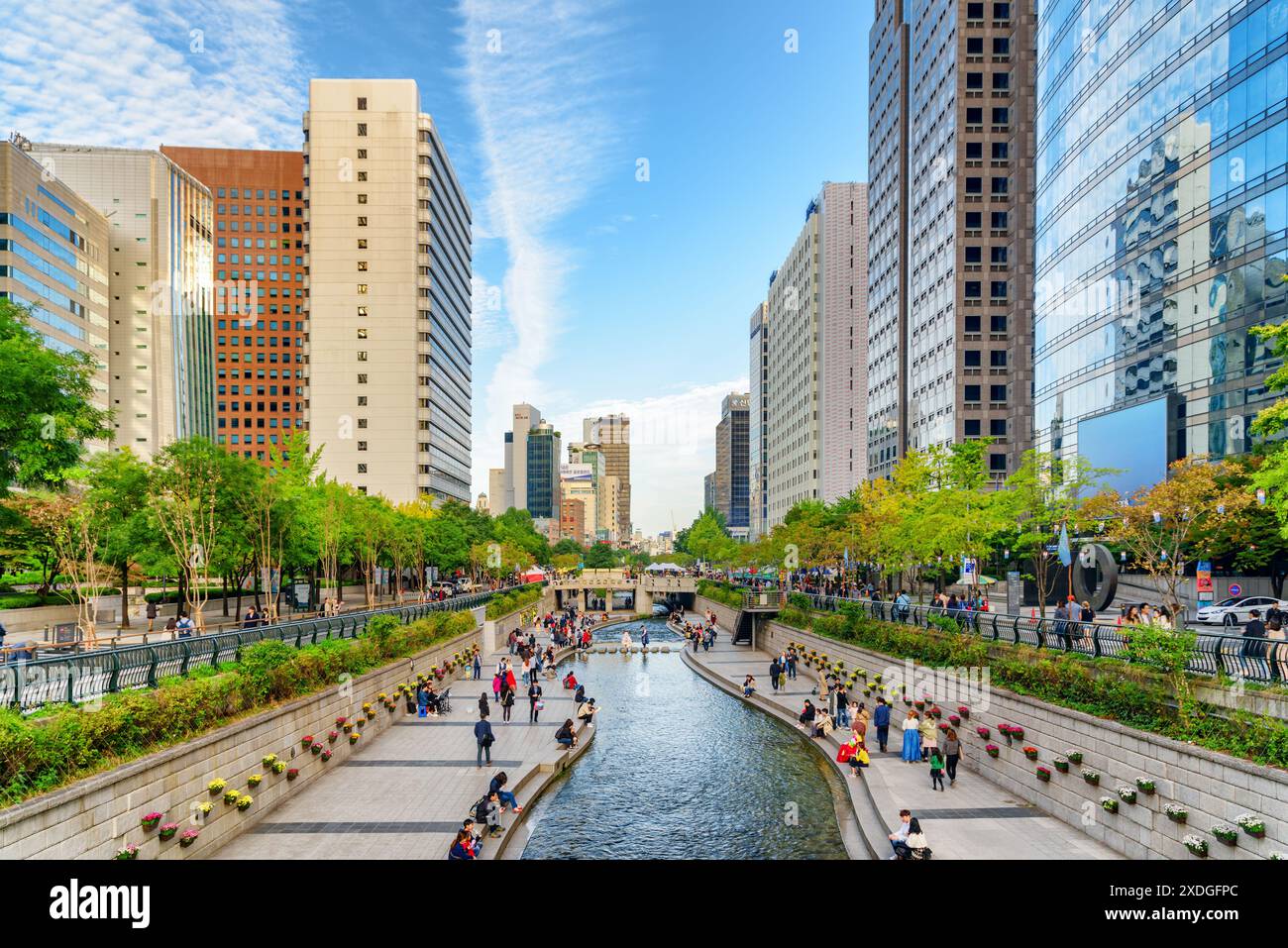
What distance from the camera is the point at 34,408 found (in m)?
24.7

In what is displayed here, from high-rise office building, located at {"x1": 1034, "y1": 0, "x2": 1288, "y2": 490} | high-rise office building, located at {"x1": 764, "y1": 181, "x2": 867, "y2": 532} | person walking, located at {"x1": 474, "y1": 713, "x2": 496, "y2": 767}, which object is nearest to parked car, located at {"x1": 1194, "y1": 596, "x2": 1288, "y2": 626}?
high-rise office building, located at {"x1": 1034, "y1": 0, "x2": 1288, "y2": 490}

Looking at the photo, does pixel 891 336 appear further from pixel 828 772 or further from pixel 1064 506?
pixel 828 772

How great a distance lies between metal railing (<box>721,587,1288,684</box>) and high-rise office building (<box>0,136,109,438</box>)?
279 ft

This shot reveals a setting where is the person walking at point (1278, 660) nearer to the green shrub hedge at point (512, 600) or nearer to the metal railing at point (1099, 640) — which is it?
the metal railing at point (1099, 640)

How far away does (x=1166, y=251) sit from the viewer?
5241cm

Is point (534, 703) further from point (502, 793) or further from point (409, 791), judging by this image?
point (502, 793)

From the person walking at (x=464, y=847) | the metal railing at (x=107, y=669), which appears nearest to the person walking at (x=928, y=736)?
the person walking at (x=464, y=847)

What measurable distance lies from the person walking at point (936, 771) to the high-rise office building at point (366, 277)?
8940cm

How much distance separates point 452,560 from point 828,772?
6178cm

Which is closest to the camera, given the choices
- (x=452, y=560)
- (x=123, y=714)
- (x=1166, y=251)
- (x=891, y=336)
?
(x=123, y=714)

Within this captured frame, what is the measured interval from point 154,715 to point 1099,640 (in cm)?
2331

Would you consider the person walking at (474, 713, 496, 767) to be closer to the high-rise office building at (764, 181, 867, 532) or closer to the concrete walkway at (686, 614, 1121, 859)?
the concrete walkway at (686, 614, 1121, 859)

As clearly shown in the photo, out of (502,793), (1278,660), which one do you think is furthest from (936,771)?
(502,793)
